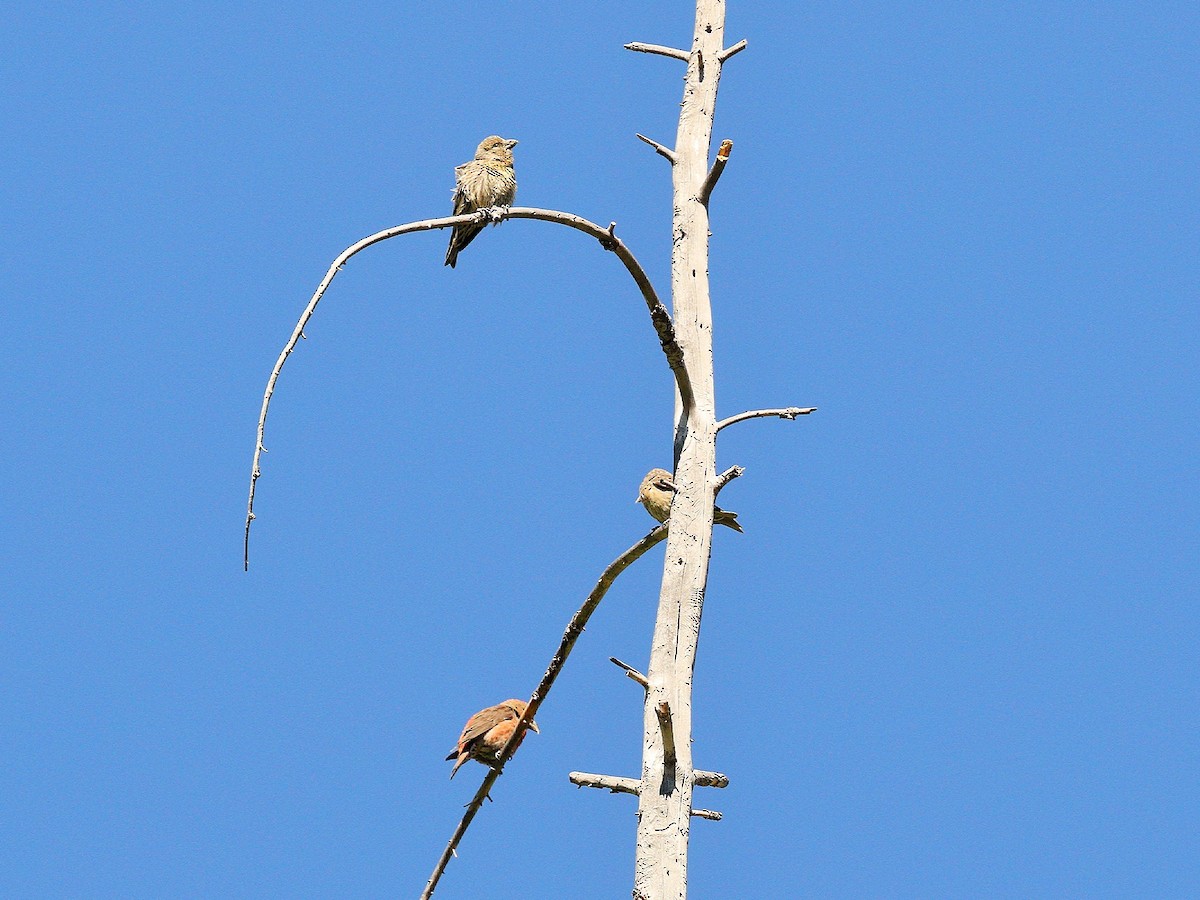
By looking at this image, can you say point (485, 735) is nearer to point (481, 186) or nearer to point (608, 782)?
point (608, 782)

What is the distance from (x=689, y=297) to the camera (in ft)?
22.0

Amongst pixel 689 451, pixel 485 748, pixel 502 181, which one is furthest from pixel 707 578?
pixel 502 181

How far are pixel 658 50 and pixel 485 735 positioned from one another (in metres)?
4.23

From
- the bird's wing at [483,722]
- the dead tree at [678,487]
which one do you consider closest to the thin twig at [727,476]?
the dead tree at [678,487]

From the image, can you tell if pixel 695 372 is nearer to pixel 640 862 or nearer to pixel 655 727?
pixel 655 727

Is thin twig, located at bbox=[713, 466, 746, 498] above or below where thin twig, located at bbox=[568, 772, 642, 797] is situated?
above

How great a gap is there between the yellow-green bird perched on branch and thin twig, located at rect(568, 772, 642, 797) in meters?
3.92

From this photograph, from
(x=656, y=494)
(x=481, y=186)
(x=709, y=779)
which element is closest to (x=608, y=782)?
(x=709, y=779)

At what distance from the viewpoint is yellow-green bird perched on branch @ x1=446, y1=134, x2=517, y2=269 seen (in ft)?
28.2

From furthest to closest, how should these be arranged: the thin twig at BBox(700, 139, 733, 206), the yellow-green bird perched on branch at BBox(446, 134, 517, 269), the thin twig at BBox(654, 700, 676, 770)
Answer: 1. the yellow-green bird perched on branch at BBox(446, 134, 517, 269)
2. the thin twig at BBox(700, 139, 733, 206)
3. the thin twig at BBox(654, 700, 676, 770)

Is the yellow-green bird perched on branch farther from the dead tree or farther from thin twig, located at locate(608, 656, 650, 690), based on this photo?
thin twig, located at locate(608, 656, 650, 690)

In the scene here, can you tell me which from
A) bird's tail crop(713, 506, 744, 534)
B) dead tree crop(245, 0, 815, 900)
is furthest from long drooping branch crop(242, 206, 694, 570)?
bird's tail crop(713, 506, 744, 534)

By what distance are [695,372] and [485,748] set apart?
9.03ft

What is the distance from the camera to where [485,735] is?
24.9 ft
